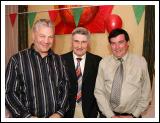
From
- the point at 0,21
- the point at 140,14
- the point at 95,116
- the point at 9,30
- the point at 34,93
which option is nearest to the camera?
the point at 34,93

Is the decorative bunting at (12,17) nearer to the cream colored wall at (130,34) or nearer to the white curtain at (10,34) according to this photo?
the white curtain at (10,34)

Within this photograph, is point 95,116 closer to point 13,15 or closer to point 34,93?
point 34,93

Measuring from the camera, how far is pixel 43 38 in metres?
2.01

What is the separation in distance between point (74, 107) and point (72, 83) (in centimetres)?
21

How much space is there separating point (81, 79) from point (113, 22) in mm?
869

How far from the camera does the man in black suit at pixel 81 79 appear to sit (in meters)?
2.26

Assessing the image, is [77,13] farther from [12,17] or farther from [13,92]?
[13,92]

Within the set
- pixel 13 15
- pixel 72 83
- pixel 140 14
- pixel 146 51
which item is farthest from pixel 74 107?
pixel 13 15

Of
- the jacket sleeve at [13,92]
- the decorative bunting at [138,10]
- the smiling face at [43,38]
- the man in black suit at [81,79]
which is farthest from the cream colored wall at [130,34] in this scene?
the jacket sleeve at [13,92]

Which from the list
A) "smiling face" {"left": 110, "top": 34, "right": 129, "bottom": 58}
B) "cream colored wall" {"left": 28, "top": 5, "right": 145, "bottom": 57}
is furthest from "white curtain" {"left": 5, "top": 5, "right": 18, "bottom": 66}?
"smiling face" {"left": 110, "top": 34, "right": 129, "bottom": 58}

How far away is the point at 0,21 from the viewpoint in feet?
7.18

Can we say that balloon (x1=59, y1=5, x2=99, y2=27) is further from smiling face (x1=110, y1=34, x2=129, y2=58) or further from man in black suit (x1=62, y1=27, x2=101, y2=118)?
smiling face (x1=110, y1=34, x2=129, y2=58)

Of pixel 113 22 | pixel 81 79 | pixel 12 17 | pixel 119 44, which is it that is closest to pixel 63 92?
pixel 81 79

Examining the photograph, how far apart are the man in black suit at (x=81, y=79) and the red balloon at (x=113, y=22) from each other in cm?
56
